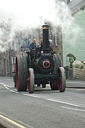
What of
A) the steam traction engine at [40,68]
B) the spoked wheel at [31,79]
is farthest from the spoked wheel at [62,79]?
the spoked wheel at [31,79]

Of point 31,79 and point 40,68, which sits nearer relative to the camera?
point 31,79

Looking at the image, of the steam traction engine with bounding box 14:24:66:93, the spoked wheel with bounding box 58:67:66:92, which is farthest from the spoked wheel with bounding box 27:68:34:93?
the spoked wheel with bounding box 58:67:66:92

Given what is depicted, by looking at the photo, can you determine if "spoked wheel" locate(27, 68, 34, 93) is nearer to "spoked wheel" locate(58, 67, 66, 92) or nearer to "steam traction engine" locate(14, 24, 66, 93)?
"steam traction engine" locate(14, 24, 66, 93)

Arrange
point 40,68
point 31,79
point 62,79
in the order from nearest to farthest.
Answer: point 31,79
point 62,79
point 40,68

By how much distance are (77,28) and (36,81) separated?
2128cm

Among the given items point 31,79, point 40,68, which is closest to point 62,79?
point 40,68

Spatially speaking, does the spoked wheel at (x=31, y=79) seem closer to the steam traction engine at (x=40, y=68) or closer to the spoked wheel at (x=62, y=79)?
the steam traction engine at (x=40, y=68)

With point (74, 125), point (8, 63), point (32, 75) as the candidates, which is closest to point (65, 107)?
point (74, 125)

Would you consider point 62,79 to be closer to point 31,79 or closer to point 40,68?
point 40,68

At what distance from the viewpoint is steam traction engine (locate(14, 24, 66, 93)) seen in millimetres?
14906

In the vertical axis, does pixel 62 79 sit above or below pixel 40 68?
below

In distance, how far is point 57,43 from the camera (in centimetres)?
3778

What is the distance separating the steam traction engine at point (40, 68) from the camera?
48.9 ft

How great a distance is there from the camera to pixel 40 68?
15.1 m
